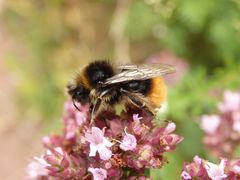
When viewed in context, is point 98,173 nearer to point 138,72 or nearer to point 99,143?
point 99,143

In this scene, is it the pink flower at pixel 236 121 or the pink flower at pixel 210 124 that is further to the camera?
the pink flower at pixel 210 124

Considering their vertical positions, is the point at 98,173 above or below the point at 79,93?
below

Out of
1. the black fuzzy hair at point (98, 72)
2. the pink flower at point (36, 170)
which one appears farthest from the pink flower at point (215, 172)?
the pink flower at point (36, 170)

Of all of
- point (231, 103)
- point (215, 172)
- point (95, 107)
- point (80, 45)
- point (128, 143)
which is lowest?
point (215, 172)

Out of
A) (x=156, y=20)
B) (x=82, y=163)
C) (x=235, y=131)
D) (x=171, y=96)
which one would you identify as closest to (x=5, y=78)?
(x=156, y=20)

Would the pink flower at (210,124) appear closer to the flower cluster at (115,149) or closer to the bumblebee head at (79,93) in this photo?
the flower cluster at (115,149)

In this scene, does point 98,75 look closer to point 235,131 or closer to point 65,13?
point 235,131

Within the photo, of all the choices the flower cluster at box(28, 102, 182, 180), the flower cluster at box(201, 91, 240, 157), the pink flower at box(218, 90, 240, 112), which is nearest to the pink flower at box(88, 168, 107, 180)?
the flower cluster at box(28, 102, 182, 180)

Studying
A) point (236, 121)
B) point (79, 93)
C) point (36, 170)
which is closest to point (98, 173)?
point (79, 93)
